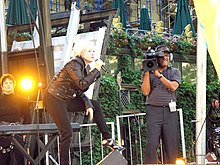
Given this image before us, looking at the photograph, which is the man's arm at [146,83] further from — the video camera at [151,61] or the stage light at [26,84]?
the stage light at [26,84]

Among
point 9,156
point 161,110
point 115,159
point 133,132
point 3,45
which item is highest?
point 3,45

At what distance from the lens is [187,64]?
1334 cm

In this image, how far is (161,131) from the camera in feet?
Result: 17.3

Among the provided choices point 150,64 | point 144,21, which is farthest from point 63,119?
point 144,21

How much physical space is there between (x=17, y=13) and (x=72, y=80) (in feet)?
16.7

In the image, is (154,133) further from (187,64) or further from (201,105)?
(187,64)

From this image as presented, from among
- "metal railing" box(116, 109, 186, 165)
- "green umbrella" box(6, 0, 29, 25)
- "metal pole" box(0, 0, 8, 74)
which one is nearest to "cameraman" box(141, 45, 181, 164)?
"metal railing" box(116, 109, 186, 165)

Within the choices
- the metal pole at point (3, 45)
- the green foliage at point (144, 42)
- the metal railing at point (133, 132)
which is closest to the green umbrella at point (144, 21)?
the green foliage at point (144, 42)

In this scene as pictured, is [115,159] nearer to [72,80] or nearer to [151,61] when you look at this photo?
[72,80]

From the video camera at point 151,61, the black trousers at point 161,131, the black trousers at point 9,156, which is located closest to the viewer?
the video camera at point 151,61

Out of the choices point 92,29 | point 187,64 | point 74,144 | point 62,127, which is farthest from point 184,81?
point 62,127

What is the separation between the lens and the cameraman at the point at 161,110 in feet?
17.1

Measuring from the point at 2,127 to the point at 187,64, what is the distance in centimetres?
962

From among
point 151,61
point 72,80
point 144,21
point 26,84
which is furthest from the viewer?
point 144,21
